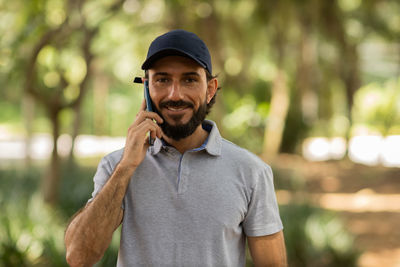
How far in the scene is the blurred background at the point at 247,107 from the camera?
7.03m

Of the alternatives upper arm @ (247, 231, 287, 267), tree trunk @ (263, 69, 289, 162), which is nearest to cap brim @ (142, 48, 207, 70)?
upper arm @ (247, 231, 287, 267)

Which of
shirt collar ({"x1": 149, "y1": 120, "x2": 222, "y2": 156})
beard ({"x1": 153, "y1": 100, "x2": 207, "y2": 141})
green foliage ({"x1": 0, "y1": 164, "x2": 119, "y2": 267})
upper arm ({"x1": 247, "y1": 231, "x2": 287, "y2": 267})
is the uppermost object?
beard ({"x1": 153, "y1": 100, "x2": 207, "y2": 141})

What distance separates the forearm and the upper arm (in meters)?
0.57

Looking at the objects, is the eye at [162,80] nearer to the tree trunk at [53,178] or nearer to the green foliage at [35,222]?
the green foliage at [35,222]

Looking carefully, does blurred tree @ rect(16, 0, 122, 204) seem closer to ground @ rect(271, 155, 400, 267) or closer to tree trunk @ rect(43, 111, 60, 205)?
tree trunk @ rect(43, 111, 60, 205)

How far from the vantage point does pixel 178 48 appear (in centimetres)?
212

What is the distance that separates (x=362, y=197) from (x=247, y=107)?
5.65 metres

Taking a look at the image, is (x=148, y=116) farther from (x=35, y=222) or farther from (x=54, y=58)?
(x=54, y=58)

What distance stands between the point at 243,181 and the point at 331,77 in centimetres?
2285

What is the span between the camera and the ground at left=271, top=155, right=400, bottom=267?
948 centimetres

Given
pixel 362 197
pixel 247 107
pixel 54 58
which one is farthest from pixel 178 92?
pixel 247 107

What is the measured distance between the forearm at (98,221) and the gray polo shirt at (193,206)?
7 centimetres

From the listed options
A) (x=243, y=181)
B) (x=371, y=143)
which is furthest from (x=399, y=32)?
(x=243, y=181)

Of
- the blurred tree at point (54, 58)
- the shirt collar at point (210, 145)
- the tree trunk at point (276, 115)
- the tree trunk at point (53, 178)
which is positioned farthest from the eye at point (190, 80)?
the tree trunk at point (276, 115)
